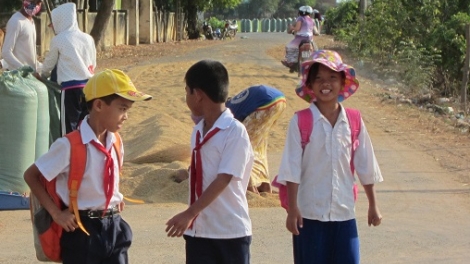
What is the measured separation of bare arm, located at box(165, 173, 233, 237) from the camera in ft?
13.3

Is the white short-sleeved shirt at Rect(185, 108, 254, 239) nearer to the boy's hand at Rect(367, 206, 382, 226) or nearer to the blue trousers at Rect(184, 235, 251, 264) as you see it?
the blue trousers at Rect(184, 235, 251, 264)

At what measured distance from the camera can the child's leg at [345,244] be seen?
4492 millimetres

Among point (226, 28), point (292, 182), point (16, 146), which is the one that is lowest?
point (226, 28)

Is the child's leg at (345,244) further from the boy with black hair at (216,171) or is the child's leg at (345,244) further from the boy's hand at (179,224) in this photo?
the boy's hand at (179,224)

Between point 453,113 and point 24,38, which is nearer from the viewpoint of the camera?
point 24,38

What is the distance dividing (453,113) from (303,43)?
11.6 feet

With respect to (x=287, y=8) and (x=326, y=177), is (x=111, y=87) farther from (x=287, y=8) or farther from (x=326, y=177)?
(x=287, y=8)

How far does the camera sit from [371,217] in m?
4.65

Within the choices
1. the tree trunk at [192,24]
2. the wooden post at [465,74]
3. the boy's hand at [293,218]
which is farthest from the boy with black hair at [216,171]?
the tree trunk at [192,24]

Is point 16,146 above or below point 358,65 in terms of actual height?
above

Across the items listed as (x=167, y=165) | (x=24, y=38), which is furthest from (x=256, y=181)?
(x=24, y=38)

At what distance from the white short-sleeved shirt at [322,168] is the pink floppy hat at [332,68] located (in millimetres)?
186

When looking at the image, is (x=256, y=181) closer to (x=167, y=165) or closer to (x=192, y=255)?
(x=167, y=165)

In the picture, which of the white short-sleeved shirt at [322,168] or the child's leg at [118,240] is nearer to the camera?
the child's leg at [118,240]
